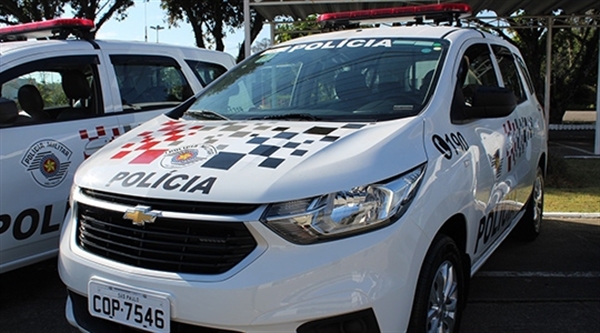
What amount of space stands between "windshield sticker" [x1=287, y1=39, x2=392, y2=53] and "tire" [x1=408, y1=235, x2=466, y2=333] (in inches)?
55.9

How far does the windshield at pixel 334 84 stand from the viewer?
2.99 meters

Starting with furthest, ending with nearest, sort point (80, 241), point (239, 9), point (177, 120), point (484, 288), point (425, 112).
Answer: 1. point (239, 9)
2. point (484, 288)
3. point (177, 120)
4. point (425, 112)
5. point (80, 241)

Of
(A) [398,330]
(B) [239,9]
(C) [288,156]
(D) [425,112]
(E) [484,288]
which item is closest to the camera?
(A) [398,330]

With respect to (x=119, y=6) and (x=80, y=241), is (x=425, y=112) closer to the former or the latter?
(x=80, y=241)

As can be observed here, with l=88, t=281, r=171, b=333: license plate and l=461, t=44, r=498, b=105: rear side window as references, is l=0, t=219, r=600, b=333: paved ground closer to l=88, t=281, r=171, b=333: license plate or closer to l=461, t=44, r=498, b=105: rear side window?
l=88, t=281, r=171, b=333: license plate

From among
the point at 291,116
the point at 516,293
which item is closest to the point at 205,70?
the point at 291,116

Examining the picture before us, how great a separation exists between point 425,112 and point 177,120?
4.96 ft

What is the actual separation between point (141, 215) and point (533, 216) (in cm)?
389

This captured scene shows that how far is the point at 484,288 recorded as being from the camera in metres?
3.95

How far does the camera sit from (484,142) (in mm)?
3227

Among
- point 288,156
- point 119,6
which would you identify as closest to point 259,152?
point 288,156

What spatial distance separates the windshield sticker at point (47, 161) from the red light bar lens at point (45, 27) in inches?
46.7

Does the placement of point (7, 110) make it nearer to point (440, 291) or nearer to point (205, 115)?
point (205, 115)

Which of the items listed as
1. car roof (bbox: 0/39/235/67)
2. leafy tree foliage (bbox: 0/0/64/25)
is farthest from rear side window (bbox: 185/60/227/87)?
leafy tree foliage (bbox: 0/0/64/25)
